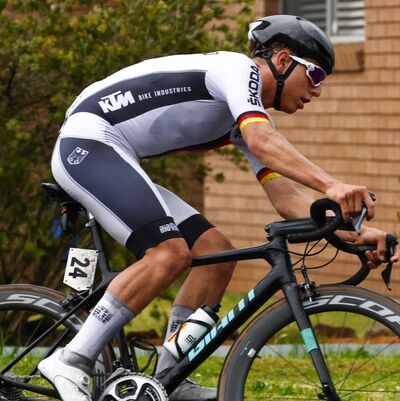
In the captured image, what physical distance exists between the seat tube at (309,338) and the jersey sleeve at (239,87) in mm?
680

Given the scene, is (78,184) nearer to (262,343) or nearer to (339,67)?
(262,343)

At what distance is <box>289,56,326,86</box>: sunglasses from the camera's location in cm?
585

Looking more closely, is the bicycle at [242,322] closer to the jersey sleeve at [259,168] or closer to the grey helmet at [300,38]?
the jersey sleeve at [259,168]

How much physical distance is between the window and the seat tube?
7951 millimetres

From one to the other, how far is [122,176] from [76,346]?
710 millimetres

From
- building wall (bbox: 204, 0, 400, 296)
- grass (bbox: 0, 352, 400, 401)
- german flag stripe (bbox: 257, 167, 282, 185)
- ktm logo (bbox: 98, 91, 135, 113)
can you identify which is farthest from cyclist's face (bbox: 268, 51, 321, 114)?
building wall (bbox: 204, 0, 400, 296)

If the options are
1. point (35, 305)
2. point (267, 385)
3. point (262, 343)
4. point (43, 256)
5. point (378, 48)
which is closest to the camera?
point (262, 343)

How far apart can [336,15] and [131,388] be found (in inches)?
329

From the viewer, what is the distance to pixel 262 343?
18.4ft

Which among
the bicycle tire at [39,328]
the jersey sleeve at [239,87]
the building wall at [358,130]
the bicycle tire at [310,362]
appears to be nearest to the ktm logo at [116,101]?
the jersey sleeve at [239,87]

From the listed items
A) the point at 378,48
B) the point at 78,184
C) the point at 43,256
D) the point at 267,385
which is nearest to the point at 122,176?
the point at 78,184

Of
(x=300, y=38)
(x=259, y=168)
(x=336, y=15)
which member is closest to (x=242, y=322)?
Result: (x=259, y=168)

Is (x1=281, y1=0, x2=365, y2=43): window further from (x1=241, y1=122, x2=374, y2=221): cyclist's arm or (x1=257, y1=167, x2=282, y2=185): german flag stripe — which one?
(x1=241, y1=122, x2=374, y2=221): cyclist's arm

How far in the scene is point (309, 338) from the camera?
5.54 m
